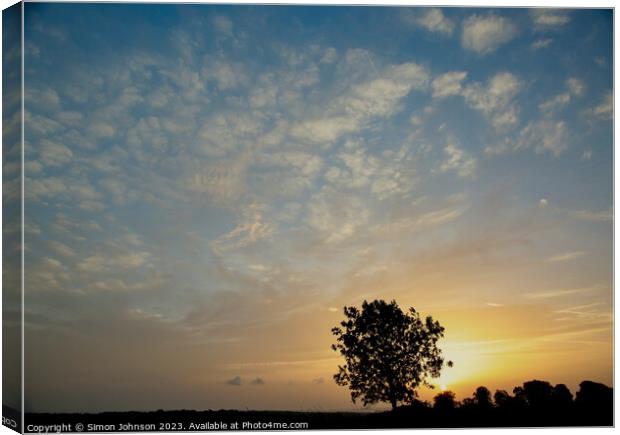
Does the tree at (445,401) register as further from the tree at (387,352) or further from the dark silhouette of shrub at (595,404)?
the dark silhouette of shrub at (595,404)

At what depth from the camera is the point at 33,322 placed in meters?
20.0

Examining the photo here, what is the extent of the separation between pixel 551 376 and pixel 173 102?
499 inches

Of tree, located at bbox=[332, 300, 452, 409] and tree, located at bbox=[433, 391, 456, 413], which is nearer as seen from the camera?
tree, located at bbox=[433, 391, 456, 413]

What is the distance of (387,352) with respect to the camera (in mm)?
25703

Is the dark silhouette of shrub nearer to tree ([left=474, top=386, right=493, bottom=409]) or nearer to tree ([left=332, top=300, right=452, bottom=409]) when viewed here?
tree ([left=474, top=386, right=493, bottom=409])

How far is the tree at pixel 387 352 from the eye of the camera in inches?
928

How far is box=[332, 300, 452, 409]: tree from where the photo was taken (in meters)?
23.6

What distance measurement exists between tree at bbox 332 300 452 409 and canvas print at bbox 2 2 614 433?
20.0 inches

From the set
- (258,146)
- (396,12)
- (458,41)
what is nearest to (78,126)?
(258,146)

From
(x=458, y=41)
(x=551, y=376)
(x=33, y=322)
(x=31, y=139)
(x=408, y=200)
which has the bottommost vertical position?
(x=551, y=376)

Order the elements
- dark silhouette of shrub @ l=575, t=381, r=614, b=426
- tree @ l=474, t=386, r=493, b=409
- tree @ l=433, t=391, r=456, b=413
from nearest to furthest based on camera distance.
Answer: dark silhouette of shrub @ l=575, t=381, r=614, b=426 < tree @ l=474, t=386, r=493, b=409 < tree @ l=433, t=391, r=456, b=413

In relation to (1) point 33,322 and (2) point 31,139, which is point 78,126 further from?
(1) point 33,322

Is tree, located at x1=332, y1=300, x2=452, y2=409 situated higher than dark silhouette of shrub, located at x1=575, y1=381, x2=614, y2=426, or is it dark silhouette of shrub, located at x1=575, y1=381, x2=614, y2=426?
tree, located at x1=332, y1=300, x2=452, y2=409

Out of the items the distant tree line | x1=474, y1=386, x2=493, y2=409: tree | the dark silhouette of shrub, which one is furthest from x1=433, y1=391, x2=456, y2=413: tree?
the dark silhouette of shrub
